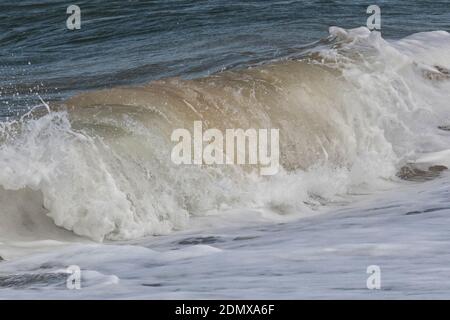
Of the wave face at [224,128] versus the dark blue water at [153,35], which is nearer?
the wave face at [224,128]

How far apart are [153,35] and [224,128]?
6382 millimetres

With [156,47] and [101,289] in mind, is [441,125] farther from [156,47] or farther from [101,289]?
[101,289]

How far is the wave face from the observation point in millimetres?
6910

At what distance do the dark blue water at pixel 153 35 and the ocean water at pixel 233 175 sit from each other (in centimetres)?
7

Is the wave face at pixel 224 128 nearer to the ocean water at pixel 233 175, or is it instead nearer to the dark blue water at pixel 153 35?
the ocean water at pixel 233 175

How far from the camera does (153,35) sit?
14711 millimetres

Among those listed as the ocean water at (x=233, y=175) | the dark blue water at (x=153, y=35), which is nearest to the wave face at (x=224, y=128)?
the ocean water at (x=233, y=175)

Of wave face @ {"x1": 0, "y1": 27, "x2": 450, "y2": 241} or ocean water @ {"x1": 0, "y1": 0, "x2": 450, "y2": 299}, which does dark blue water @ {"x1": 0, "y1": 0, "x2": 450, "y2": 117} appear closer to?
ocean water @ {"x1": 0, "y1": 0, "x2": 450, "y2": 299}

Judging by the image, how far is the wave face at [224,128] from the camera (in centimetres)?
691

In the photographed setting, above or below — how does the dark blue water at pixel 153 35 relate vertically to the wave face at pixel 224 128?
above

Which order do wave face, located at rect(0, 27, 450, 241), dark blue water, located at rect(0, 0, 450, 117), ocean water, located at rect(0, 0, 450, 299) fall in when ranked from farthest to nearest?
dark blue water, located at rect(0, 0, 450, 117) → wave face, located at rect(0, 27, 450, 241) → ocean water, located at rect(0, 0, 450, 299)

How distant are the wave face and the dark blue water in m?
1.56

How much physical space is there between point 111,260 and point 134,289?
32.5 inches

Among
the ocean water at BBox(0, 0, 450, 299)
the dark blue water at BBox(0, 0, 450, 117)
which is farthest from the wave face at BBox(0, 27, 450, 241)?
the dark blue water at BBox(0, 0, 450, 117)
